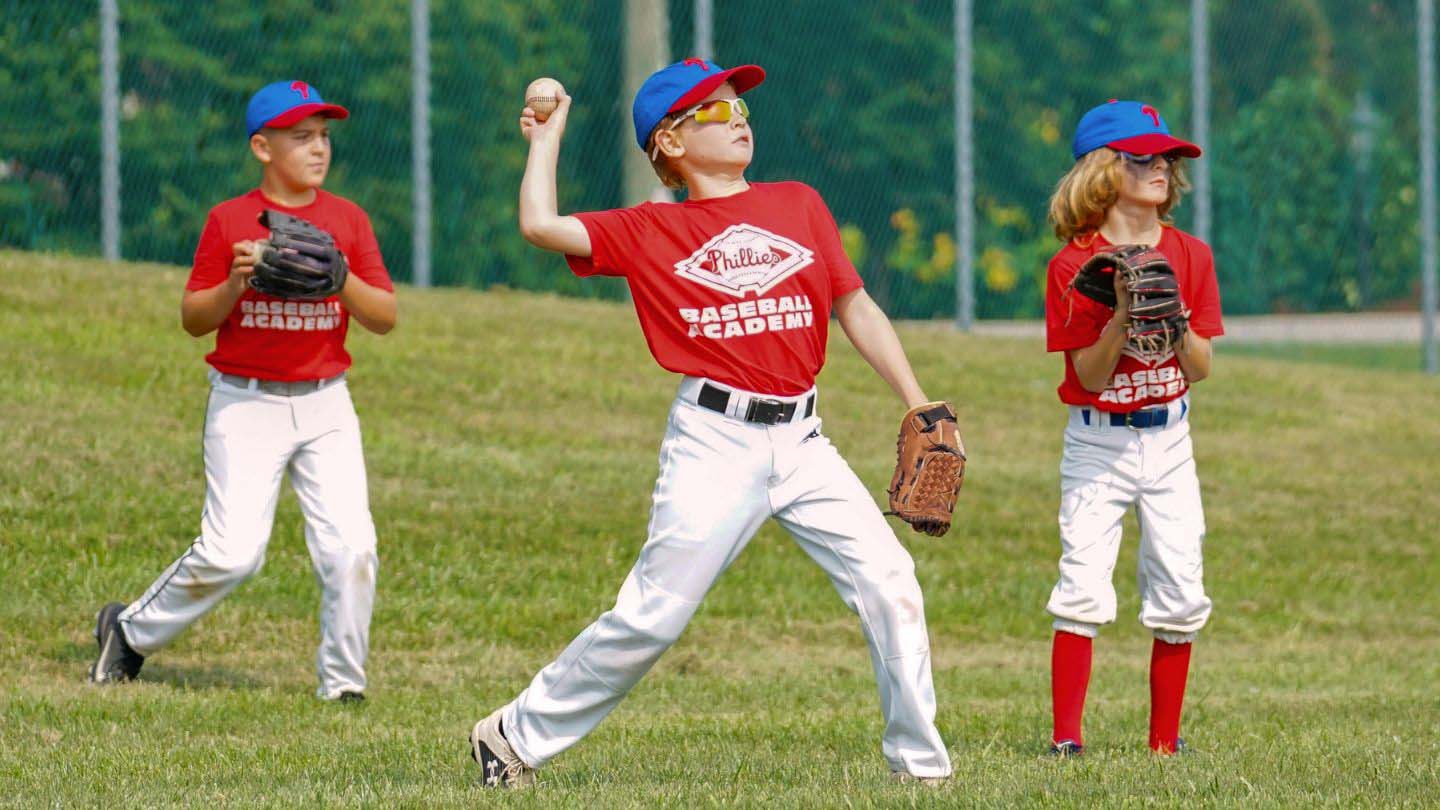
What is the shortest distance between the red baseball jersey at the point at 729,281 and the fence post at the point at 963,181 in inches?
512

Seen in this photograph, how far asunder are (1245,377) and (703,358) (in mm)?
13105

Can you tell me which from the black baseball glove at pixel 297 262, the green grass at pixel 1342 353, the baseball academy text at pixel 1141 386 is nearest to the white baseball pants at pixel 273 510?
the black baseball glove at pixel 297 262

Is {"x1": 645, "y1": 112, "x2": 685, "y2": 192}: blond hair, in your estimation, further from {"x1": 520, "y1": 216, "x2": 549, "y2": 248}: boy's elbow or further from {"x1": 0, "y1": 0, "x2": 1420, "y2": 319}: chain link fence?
{"x1": 0, "y1": 0, "x2": 1420, "y2": 319}: chain link fence

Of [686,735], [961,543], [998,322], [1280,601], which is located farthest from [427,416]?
[998,322]

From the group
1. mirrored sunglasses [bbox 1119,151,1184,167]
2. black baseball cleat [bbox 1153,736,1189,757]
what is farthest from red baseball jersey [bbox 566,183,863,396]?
black baseball cleat [bbox 1153,736,1189,757]

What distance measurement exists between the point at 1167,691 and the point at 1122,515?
624mm

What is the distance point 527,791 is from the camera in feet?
16.9

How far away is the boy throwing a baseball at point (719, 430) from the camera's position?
5164 mm

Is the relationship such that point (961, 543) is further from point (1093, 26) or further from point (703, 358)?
point (1093, 26)

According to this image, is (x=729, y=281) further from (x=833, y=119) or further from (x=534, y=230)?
(x=833, y=119)

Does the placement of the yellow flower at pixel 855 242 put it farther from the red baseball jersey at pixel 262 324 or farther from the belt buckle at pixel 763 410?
the belt buckle at pixel 763 410

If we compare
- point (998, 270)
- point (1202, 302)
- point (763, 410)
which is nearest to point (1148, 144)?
point (1202, 302)

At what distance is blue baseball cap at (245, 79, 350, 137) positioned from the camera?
7.36 meters

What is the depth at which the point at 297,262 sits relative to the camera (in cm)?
680
